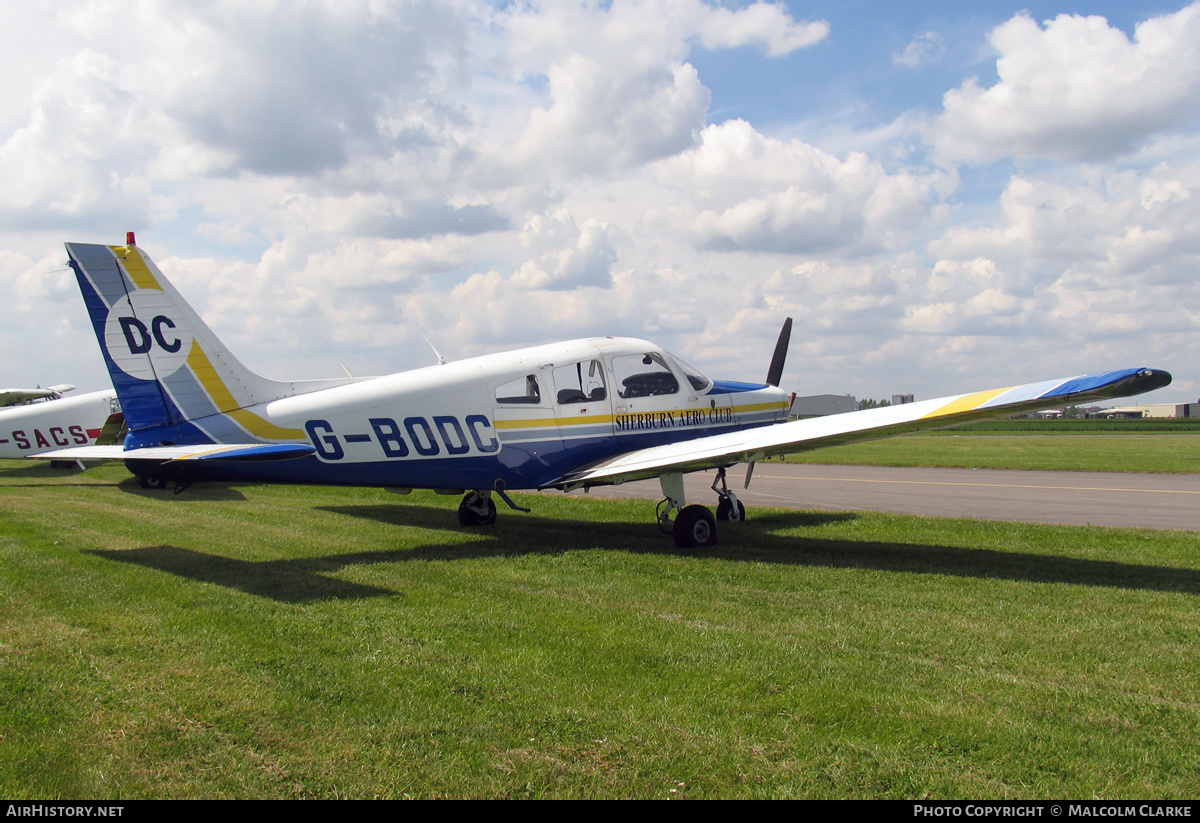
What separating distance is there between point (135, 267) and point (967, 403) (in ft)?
30.6

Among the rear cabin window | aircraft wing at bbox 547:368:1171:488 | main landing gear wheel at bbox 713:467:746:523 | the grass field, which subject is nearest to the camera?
the grass field

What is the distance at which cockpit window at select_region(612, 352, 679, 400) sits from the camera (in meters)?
11.5

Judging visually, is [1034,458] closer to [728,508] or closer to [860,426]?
[728,508]

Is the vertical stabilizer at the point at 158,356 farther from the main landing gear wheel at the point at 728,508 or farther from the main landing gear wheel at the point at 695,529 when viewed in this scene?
the main landing gear wheel at the point at 728,508

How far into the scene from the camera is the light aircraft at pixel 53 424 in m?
22.2

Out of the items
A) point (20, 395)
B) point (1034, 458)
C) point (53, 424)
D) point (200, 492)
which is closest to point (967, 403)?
point (200, 492)

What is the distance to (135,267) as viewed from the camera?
9.13 m

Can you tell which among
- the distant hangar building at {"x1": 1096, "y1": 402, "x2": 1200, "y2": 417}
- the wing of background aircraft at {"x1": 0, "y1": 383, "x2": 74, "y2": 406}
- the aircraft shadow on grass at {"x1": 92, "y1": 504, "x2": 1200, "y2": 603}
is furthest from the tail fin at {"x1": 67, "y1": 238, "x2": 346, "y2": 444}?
the distant hangar building at {"x1": 1096, "y1": 402, "x2": 1200, "y2": 417}

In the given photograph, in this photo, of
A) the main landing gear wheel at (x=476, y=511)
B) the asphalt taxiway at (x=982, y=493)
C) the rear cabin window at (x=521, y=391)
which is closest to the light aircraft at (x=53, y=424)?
the main landing gear wheel at (x=476, y=511)

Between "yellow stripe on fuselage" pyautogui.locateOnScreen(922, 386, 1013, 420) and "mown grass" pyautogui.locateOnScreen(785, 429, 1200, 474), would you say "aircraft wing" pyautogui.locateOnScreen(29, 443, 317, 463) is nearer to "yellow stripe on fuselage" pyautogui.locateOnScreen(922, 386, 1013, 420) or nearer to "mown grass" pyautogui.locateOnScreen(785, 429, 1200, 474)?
"yellow stripe on fuselage" pyautogui.locateOnScreen(922, 386, 1013, 420)

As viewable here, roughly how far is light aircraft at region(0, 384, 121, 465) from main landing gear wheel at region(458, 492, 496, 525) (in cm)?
1428

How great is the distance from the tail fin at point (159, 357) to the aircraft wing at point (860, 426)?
13.4ft

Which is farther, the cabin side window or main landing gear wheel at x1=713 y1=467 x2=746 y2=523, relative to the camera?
main landing gear wheel at x1=713 y1=467 x2=746 y2=523

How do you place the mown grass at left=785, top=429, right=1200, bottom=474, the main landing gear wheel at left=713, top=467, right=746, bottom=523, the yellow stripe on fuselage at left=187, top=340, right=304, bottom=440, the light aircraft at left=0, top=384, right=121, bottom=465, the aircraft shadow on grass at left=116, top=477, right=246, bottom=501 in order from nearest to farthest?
the yellow stripe on fuselage at left=187, top=340, right=304, bottom=440 < the main landing gear wheel at left=713, top=467, right=746, bottom=523 < the aircraft shadow on grass at left=116, top=477, right=246, bottom=501 < the light aircraft at left=0, top=384, right=121, bottom=465 < the mown grass at left=785, top=429, right=1200, bottom=474
